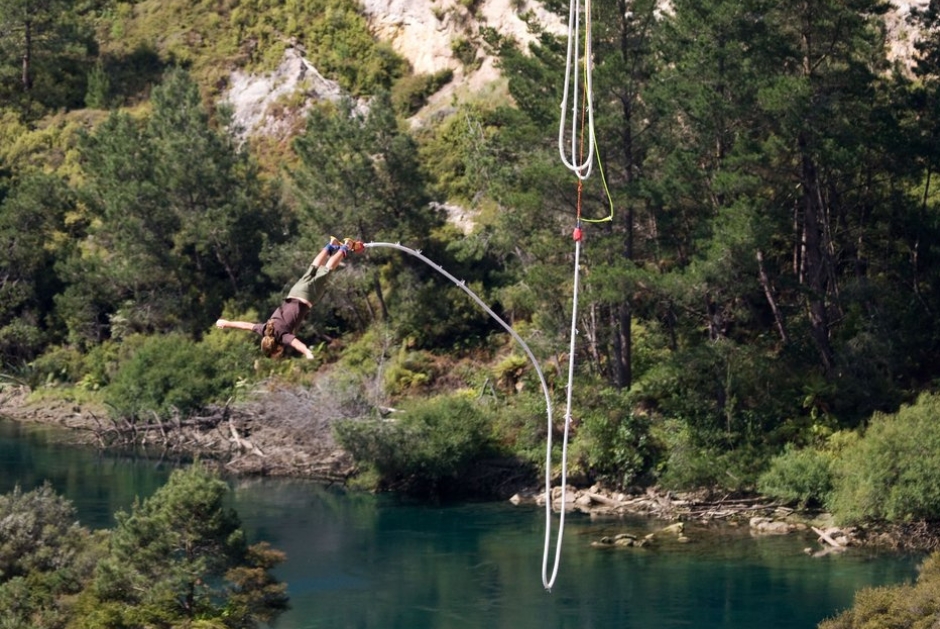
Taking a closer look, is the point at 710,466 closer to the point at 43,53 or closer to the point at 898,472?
the point at 898,472

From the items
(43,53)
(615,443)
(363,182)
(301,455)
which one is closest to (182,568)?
(615,443)

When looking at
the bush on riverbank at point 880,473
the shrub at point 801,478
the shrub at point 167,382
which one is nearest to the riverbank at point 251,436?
the shrub at point 167,382

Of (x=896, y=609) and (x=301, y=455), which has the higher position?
(x=301, y=455)

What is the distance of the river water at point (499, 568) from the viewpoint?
2800 centimetres

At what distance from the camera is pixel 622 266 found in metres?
36.5

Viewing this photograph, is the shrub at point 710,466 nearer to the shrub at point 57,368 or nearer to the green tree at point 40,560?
the green tree at point 40,560

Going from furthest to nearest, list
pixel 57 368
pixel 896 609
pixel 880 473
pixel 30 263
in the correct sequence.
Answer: pixel 30 263
pixel 57 368
pixel 880 473
pixel 896 609

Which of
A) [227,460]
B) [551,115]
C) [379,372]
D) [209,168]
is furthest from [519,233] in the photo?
[209,168]

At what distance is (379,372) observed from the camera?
139 ft

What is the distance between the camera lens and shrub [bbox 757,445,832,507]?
33.8m

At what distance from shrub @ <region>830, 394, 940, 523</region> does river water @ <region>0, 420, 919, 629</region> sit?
3.38ft

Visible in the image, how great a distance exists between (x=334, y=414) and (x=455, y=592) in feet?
35.9

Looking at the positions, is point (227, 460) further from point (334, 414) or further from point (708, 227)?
point (708, 227)

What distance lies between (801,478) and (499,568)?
7328mm
